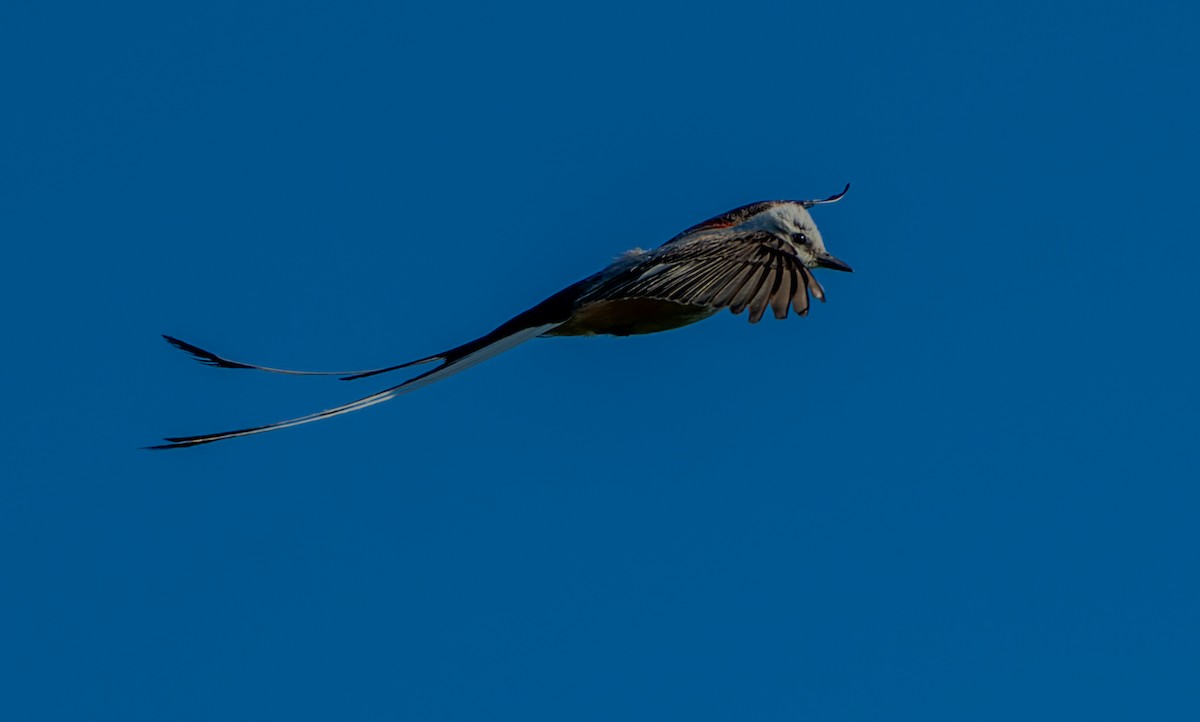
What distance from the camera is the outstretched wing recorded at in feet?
25.4

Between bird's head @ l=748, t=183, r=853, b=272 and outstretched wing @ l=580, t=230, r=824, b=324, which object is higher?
bird's head @ l=748, t=183, r=853, b=272

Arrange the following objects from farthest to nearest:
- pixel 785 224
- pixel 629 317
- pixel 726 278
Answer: pixel 785 224, pixel 629 317, pixel 726 278

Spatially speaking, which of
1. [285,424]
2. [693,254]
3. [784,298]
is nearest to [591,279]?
[693,254]

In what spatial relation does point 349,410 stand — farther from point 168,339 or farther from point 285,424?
point 168,339

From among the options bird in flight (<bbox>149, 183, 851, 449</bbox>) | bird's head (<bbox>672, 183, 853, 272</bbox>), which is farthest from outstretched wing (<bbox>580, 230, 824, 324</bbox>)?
bird's head (<bbox>672, 183, 853, 272</bbox>)

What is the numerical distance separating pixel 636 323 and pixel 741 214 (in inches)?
57.6

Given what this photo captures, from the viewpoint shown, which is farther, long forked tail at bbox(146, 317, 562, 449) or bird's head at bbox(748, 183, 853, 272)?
bird's head at bbox(748, 183, 853, 272)

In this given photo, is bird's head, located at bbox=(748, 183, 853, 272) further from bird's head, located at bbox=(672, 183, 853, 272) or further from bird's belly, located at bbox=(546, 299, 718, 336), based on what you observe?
bird's belly, located at bbox=(546, 299, 718, 336)

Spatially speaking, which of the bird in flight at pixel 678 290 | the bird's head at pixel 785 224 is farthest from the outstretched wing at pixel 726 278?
the bird's head at pixel 785 224

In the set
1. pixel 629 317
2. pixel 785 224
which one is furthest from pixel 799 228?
pixel 629 317

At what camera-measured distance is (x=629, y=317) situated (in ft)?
30.3

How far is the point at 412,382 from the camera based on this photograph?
8469 millimetres

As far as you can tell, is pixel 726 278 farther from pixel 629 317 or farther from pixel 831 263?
pixel 831 263

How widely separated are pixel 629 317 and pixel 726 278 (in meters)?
1.33
